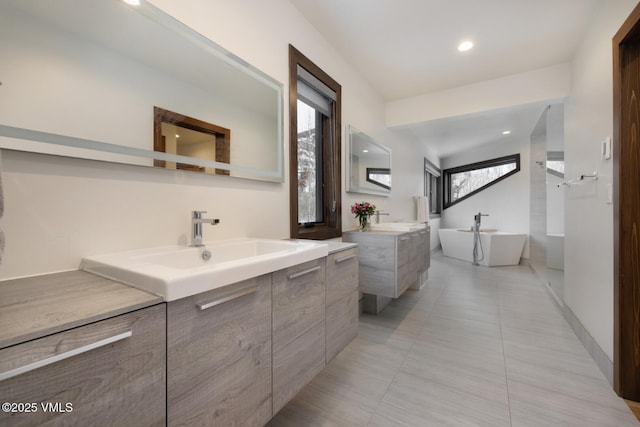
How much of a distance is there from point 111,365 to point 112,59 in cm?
105

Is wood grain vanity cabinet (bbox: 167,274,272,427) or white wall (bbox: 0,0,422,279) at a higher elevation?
white wall (bbox: 0,0,422,279)

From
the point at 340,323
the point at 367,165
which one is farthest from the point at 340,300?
→ the point at 367,165

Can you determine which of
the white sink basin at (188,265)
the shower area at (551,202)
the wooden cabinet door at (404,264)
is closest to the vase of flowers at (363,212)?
the wooden cabinet door at (404,264)

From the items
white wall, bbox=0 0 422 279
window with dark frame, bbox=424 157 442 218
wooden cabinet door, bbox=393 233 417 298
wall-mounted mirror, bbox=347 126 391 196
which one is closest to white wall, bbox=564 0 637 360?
wooden cabinet door, bbox=393 233 417 298

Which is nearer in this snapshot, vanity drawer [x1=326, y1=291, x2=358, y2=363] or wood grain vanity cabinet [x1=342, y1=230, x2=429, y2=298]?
vanity drawer [x1=326, y1=291, x2=358, y2=363]

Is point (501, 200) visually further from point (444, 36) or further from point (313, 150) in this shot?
point (313, 150)

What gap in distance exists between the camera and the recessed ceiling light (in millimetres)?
2307

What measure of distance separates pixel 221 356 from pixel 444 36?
8.93 ft

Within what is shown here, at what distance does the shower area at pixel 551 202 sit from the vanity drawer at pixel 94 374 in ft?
11.6

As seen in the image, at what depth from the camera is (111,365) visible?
1.85 ft

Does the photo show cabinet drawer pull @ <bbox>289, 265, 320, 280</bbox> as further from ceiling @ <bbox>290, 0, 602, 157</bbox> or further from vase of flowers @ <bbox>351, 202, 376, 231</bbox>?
ceiling @ <bbox>290, 0, 602, 157</bbox>

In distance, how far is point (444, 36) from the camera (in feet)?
7.30

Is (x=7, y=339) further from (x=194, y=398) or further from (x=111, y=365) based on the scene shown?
(x=194, y=398)

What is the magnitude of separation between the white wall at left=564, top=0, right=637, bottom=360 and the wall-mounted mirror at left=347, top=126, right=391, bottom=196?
1.73 meters
